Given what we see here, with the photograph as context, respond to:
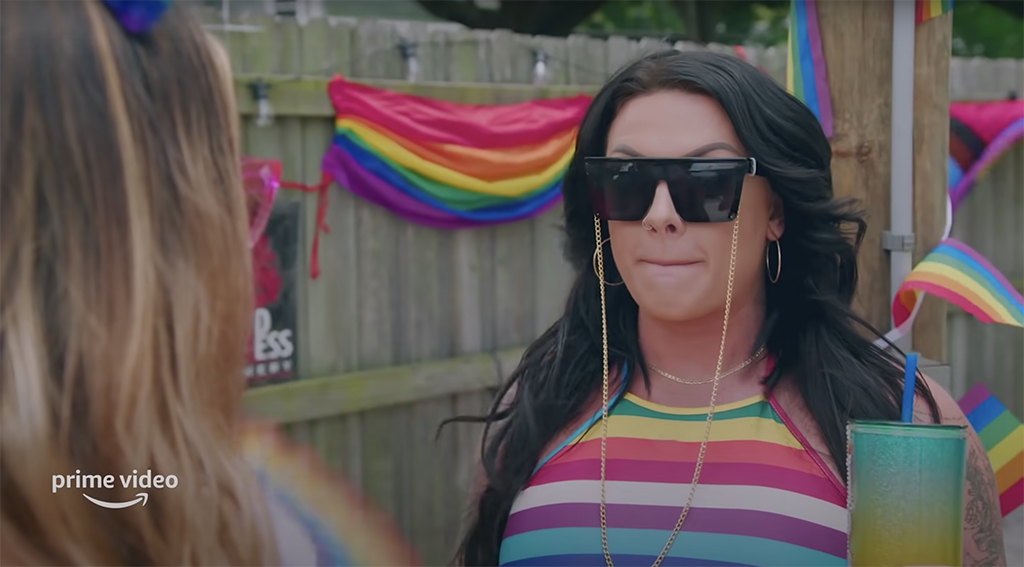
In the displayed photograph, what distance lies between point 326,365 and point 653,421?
2.06m

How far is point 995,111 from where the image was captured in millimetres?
4844

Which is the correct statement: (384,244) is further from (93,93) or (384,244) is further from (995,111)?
(995,111)

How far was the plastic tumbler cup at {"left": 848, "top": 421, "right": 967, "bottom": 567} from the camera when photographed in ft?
3.85

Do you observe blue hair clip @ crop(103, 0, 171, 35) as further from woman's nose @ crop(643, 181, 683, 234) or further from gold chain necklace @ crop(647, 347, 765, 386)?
gold chain necklace @ crop(647, 347, 765, 386)

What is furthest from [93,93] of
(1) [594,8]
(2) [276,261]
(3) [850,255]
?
(1) [594,8]

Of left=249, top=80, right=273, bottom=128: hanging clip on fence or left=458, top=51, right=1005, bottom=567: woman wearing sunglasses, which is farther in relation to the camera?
left=249, top=80, right=273, bottom=128: hanging clip on fence

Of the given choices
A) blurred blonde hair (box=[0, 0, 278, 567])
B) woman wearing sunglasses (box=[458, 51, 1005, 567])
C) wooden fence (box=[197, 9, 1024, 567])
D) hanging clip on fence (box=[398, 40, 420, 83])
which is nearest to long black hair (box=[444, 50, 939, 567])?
woman wearing sunglasses (box=[458, 51, 1005, 567])

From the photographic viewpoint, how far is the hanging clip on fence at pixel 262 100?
129 inches

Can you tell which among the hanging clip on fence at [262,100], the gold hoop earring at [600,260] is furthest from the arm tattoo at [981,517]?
the hanging clip on fence at [262,100]

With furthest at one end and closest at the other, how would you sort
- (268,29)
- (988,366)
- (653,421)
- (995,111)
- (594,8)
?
(594,8)
(988,366)
(995,111)
(268,29)
(653,421)

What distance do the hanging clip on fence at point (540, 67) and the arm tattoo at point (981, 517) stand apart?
111 inches

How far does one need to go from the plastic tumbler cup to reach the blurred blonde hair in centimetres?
78

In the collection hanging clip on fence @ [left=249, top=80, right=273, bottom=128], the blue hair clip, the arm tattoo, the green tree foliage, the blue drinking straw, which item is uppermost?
the green tree foliage

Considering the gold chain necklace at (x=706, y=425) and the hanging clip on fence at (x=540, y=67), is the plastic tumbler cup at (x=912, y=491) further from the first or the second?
the hanging clip on fence at (x=540, y=67)
